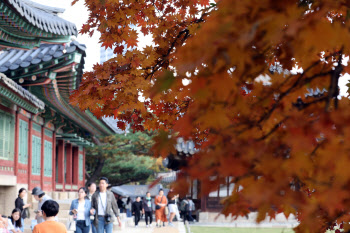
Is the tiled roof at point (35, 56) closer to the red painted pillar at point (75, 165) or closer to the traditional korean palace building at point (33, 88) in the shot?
the traditional korean palace building at point (33, 88)

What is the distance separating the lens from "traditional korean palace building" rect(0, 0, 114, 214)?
1014cm

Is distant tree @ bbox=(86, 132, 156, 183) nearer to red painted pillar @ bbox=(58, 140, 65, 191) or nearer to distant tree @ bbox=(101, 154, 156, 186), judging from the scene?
distant tree @ bbox=(101, 154, 156, 186)

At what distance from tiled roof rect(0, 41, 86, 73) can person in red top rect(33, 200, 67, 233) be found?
8.64m

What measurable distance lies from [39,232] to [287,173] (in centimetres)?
401

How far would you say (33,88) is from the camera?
15758 mm

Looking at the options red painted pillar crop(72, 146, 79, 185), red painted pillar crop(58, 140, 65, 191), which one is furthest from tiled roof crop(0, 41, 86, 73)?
red painted pillar crop(72, 146, 79, 185)

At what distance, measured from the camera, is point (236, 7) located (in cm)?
167

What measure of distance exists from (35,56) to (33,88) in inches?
81.2

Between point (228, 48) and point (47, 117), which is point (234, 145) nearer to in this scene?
point (228, 48)

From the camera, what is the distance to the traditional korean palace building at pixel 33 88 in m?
10.1

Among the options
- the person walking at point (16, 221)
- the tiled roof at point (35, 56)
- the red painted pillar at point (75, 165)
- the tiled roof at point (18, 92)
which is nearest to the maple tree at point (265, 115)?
the person walking at point (16, 221)

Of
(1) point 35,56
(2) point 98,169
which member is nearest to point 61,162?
(1) point 35,56

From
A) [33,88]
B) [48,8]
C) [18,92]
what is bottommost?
[18,92]

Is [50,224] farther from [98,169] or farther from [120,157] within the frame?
[98,169]
